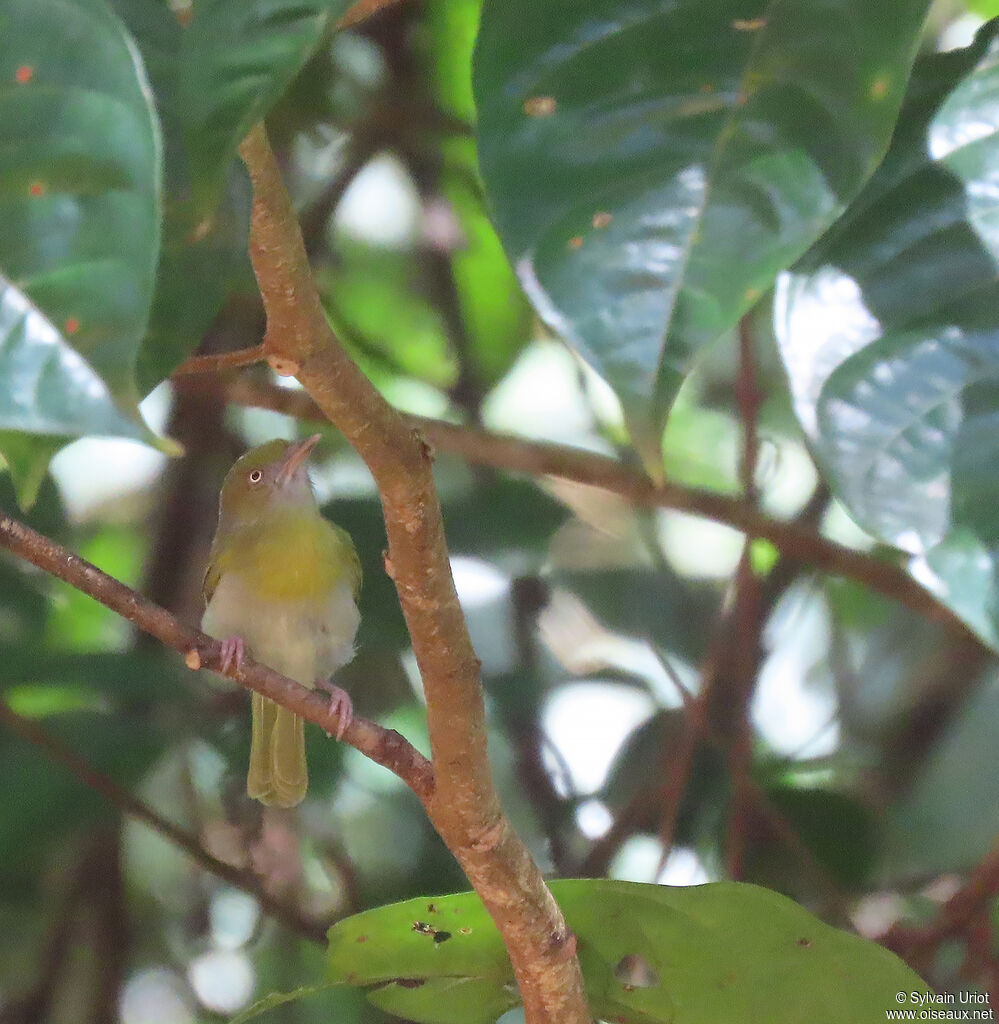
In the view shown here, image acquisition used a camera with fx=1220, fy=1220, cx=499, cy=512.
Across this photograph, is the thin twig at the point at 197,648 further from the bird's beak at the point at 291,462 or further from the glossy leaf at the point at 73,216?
the bird's beak at the point at 291,462

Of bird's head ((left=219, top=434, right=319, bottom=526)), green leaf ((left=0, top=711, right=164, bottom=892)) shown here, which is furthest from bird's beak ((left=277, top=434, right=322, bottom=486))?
green leaf ((left=0, top=711, right=164, bottom=892))

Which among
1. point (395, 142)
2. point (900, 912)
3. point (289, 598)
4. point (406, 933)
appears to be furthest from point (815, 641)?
point (406, 933)

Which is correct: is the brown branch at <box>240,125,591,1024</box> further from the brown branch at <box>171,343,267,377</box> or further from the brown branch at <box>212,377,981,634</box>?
the brown branch at <box>212,377,981,634</box>

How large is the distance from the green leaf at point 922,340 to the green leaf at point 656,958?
0.59 meters

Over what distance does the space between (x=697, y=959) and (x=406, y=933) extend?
1.03ft

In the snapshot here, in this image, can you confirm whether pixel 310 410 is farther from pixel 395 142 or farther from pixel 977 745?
pixel 977 745

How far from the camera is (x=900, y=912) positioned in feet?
7.66

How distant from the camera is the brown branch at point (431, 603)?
0.91m

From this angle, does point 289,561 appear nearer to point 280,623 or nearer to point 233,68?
point 280,623

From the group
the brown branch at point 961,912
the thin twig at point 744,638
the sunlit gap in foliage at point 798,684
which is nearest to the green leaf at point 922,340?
the thin twig at point 744,638

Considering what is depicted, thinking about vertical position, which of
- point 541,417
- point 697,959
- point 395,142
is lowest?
point 697,959

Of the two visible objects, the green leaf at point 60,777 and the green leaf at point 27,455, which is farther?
the green leaf at point 60,777

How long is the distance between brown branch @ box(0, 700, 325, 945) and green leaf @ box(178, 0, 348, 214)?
4.92 feet

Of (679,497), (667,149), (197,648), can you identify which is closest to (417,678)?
(679,497)
